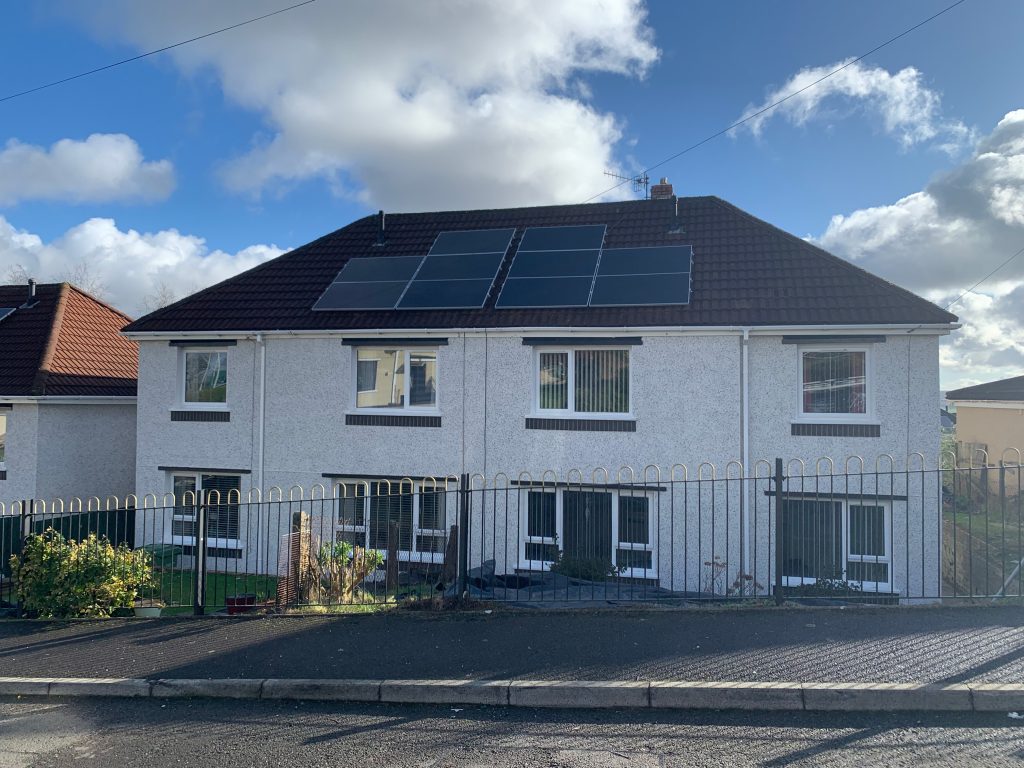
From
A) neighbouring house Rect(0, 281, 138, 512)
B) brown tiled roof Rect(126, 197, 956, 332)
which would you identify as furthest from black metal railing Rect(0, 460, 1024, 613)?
brown tiled roof Rect(126, 197, 956, 332)

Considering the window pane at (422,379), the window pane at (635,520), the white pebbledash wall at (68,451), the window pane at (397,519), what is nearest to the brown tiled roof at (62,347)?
the white pebbledash wall at (68,451)

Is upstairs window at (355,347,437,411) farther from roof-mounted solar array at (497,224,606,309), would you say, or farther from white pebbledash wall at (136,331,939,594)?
roof-mounted solar array at (497,224,606,309)

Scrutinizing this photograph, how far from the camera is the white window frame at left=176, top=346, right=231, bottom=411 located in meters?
13.3

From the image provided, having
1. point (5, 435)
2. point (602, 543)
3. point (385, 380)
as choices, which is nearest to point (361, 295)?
point (385, 380)

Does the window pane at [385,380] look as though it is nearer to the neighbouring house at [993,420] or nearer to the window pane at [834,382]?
the window pane at [834,382]

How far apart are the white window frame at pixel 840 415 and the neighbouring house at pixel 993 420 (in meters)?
12.1

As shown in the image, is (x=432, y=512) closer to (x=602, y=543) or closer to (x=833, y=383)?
(x=602, y=543)

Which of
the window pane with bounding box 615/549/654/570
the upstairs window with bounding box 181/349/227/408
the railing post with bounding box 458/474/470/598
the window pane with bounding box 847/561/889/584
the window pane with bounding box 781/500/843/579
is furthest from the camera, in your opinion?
the upstairs window with bounding box 181/349/227/408

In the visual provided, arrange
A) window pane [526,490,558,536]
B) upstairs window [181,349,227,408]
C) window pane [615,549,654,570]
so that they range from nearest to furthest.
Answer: window pane [615,549,654,570] < window pane [526,490,558,536] < upstairs window [181,349,227,408]

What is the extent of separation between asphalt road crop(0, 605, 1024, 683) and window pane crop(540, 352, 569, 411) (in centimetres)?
486

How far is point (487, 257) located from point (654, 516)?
5788mm

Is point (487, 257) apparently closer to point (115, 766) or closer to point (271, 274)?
point (271, 274)

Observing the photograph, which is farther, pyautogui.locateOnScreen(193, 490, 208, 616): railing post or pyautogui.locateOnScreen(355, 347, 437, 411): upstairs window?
pyautogui.locateOnScreen(355, 347, 437, 411): upstairs window

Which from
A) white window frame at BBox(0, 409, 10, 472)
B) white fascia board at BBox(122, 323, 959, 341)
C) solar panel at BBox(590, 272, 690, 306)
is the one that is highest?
solar panel at BBox(590, 272, 690, 306)
